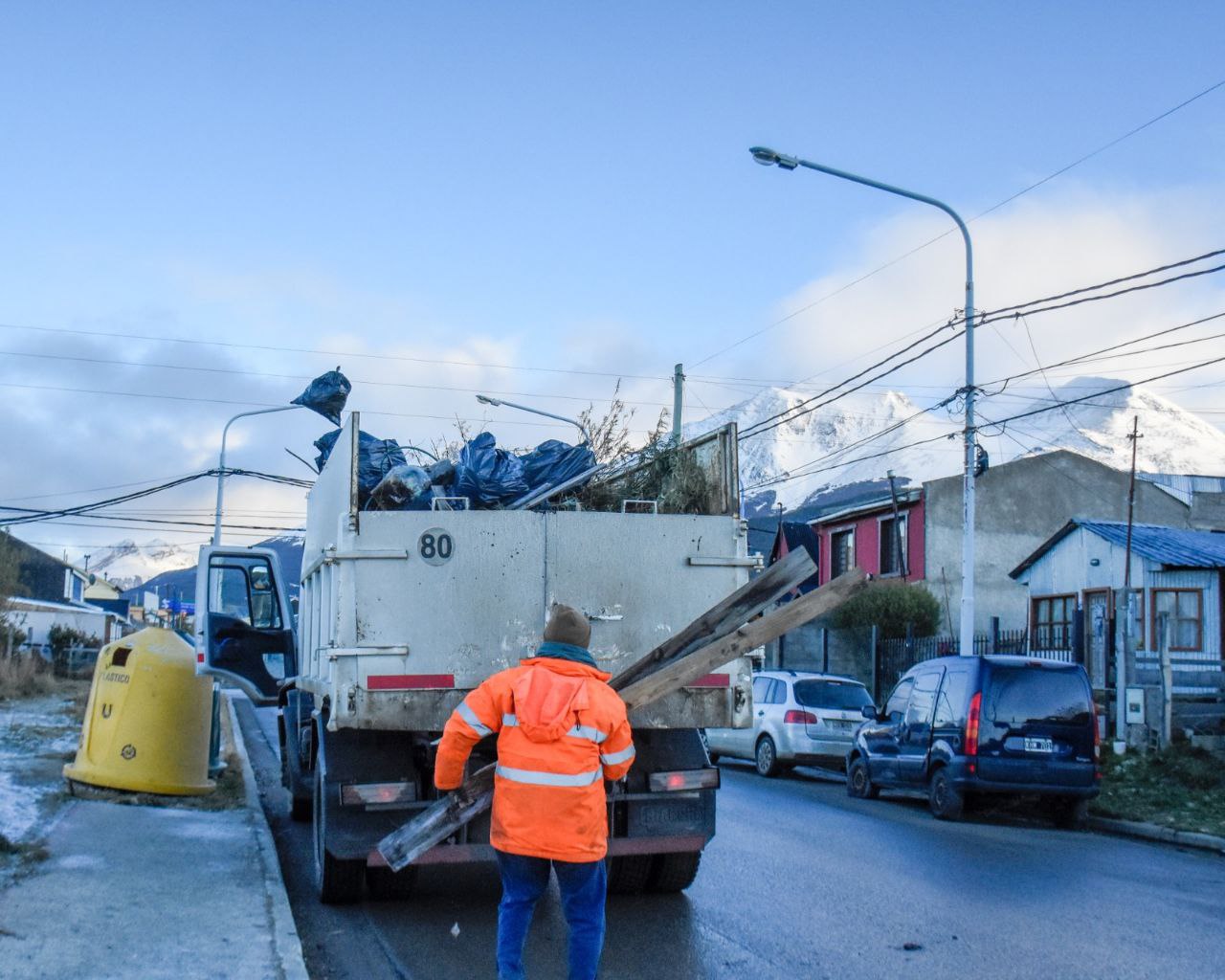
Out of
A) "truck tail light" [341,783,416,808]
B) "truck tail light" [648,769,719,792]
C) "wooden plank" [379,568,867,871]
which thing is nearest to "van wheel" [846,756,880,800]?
"truck tail light" [648,769,719,792]

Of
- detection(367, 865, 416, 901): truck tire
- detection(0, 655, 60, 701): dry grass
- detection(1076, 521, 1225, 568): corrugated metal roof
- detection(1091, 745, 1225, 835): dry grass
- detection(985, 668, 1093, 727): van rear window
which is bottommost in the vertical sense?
detection(0, 655, 60, 701): dry grass

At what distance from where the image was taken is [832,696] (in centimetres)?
1836

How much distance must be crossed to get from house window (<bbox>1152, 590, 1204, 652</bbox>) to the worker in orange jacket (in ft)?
81.1

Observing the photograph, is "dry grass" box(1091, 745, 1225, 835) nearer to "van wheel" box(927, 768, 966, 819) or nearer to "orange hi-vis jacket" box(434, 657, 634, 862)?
"van wheel" box(927, 768, 966, 819)

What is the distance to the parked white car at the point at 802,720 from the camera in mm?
17734

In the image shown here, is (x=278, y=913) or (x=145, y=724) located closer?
(x=278, y=913)

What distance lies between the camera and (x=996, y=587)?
3809cm

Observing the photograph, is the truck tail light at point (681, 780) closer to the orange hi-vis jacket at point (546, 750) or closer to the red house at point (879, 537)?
the orange hi-vis jacket at point (546, 750)

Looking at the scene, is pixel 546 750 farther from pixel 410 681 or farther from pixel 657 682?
pixel 410 681

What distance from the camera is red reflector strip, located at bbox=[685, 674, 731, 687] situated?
25.1 feet

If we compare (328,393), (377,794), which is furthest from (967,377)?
(377,794)

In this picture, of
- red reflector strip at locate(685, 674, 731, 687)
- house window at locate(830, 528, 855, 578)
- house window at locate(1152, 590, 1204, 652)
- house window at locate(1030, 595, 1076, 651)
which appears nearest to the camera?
red reflector strip at locate(685, 674, 731, 687)

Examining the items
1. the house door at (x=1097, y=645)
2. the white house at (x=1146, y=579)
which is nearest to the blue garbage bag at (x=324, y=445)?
the house door at (x=1097, y=645)

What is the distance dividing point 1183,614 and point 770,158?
16.2 metres
